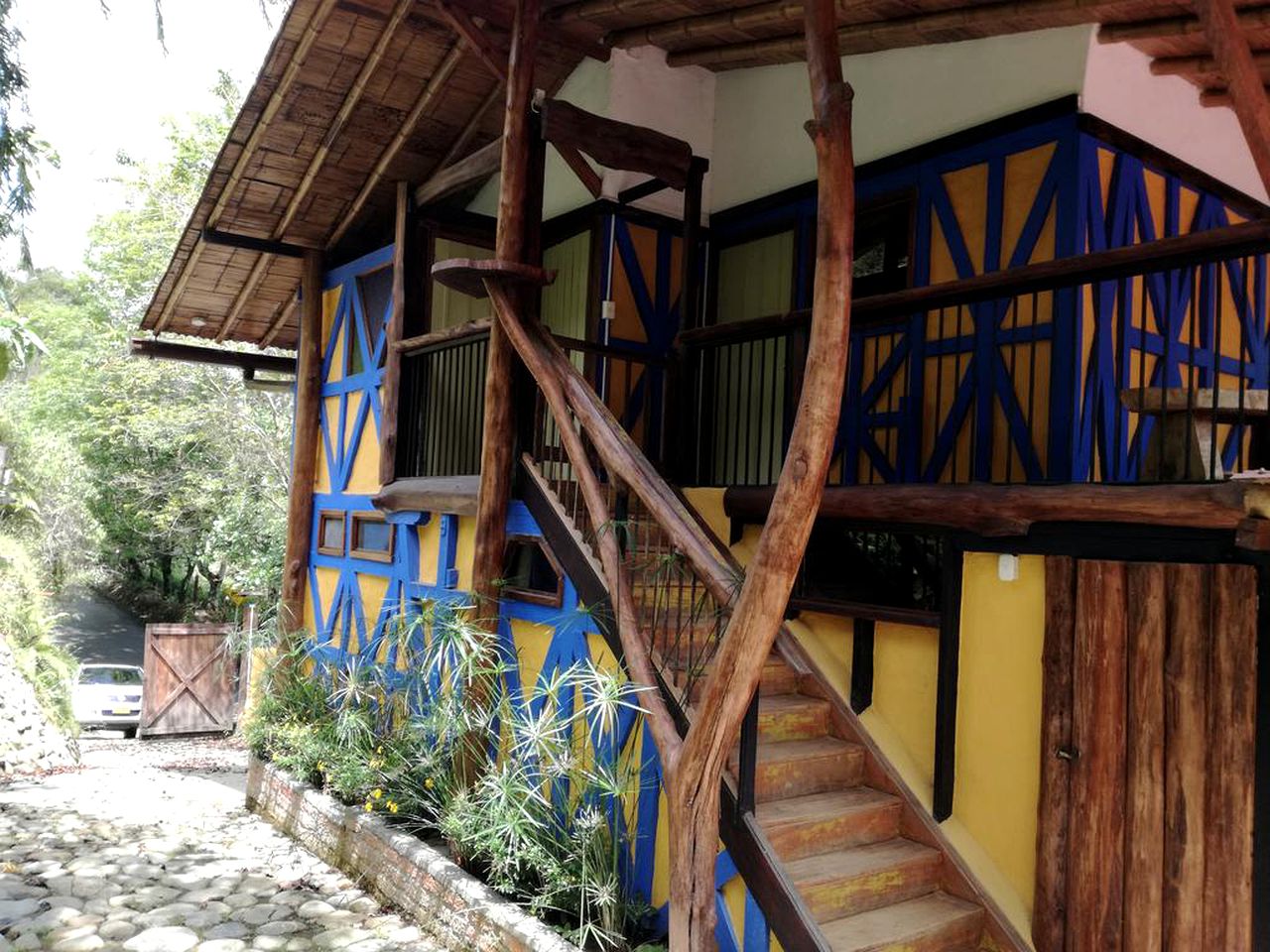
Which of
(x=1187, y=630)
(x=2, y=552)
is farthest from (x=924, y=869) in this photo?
(x=2, y=552)

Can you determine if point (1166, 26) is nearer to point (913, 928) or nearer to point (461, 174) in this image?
point (461, 174)

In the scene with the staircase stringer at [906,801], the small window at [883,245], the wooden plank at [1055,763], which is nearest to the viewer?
the wooden plank at [1055,763]

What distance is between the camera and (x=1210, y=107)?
5941 millimetres

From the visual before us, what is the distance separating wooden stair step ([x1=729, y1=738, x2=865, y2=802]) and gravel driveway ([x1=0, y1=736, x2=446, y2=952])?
186 centimetres

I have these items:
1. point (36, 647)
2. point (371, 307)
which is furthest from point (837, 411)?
point (36, 647)

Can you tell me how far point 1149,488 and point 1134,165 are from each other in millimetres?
2851

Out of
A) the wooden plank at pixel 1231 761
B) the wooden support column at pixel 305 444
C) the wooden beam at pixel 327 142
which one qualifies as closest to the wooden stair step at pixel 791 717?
the wooden plank at pixel 1231 761

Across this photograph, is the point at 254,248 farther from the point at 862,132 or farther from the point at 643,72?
the point at 862,132

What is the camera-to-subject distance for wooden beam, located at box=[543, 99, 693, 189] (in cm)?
536

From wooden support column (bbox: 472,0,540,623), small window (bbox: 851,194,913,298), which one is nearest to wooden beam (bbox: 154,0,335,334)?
wooden support column (bbox: 472,0,540,623)

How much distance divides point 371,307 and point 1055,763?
6665mm

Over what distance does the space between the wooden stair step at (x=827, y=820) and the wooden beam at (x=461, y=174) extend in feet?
12.8

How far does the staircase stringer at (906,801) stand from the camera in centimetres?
382

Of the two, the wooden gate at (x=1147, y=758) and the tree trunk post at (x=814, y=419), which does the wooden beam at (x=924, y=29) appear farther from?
the wooden gate at (x=1147, y=758)
